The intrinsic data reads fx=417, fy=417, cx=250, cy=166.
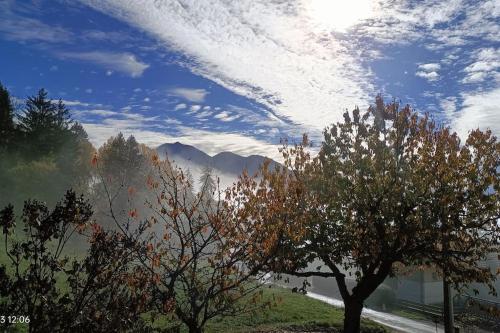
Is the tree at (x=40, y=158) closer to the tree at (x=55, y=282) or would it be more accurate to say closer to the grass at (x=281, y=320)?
the grass at (x=281, y=320)

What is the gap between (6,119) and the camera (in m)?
49.8

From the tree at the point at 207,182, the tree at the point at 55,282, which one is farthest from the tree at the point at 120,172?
the tree at the point at 55,282

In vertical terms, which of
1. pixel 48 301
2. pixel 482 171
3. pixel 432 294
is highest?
pixel 482 171

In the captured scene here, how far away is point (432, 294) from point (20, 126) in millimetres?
53451

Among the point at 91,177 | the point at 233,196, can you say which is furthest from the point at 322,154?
the point at 91,177

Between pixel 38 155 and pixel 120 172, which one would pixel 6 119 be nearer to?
pixel 38 155

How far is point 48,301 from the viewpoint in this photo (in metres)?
6.24

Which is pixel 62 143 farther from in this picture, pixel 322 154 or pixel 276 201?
pixel 276 201

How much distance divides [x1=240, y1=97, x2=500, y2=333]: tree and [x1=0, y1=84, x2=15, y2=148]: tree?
4344 cm

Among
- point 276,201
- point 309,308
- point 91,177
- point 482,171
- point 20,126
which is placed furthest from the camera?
point 91,177

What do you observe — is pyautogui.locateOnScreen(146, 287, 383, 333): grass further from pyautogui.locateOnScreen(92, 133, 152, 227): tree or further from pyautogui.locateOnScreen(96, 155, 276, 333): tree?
pyautogui.locateOnScreen(92, 133, 152, 227): tree

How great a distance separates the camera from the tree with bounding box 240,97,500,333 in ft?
53.2

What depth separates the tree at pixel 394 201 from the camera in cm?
1622

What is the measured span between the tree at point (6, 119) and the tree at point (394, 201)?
43.4 m
